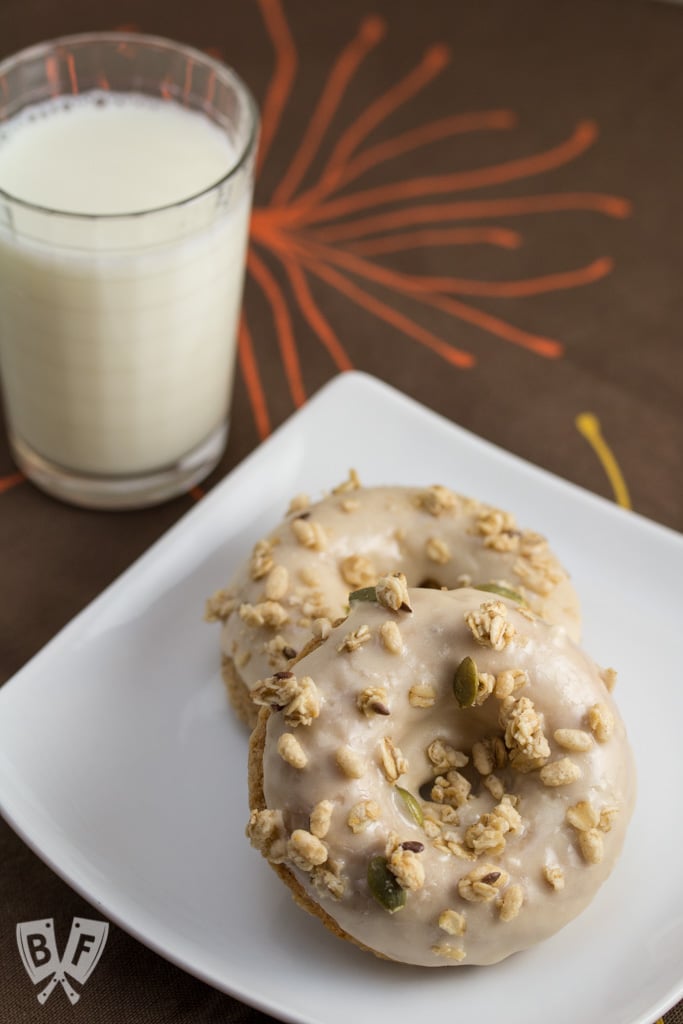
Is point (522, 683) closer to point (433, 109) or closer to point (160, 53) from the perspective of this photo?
point (160, 53)

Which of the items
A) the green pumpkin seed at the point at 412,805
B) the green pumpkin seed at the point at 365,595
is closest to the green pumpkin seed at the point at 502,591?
the green pumpkin seed at the point at 365,595

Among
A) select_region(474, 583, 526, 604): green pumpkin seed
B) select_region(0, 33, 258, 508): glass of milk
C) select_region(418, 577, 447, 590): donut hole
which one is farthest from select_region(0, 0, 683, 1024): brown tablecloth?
select_region(474, 583, 526, 604): green pumpkin seed

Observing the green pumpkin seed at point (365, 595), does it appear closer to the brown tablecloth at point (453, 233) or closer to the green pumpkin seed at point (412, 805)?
the green pumpkin seed at point (412, 805)

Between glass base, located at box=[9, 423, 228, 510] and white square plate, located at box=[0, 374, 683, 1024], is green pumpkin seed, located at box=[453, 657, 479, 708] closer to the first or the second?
white square plate, located at box=[0, 374, 683, 1024]

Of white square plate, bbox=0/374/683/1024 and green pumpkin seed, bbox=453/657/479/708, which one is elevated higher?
green pumpkin seed, bbox=453/657/479/708

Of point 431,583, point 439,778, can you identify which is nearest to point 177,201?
point 431,583

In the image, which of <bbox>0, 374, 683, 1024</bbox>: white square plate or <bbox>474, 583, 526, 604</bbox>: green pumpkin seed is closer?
<bbox>0, 374, 683, 1024</bbox>: white square plate
